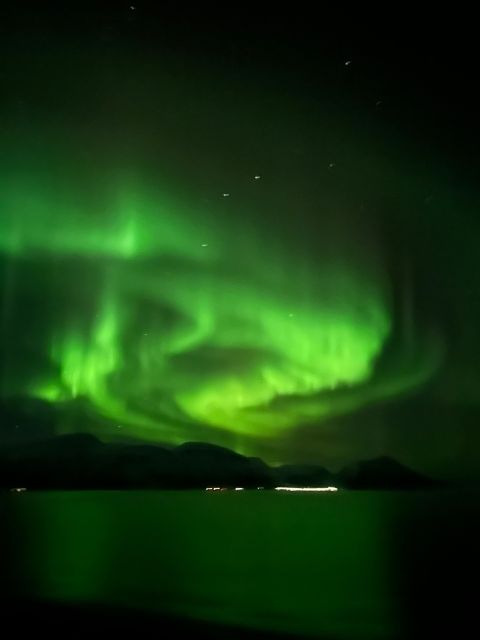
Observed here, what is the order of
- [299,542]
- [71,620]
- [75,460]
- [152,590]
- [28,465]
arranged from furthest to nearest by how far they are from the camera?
[75,460] → [28,465] → [299,542] → [152,590] → [71,620]

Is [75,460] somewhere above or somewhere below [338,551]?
above

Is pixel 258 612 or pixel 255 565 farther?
pixel 255 565

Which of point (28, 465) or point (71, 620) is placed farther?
point (28, 465)

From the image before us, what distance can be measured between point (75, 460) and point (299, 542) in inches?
7050

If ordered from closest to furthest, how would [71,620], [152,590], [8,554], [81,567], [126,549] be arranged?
[71,620] → [152,590] → [81,567] → [8,554] → [126,549]

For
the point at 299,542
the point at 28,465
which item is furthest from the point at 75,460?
the point at 299,542

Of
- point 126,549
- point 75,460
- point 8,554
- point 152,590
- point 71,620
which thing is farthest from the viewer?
point 75,460

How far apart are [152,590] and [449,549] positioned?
34.9 feet

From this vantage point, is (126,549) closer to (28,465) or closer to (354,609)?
(354,609)

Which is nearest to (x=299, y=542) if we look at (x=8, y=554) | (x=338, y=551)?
(x=338, y=551)

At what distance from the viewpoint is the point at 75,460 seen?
195m

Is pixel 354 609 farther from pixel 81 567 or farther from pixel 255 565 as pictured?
pixel 81 567

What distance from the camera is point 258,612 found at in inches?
428

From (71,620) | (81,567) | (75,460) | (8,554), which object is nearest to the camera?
(71,620)
